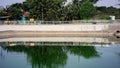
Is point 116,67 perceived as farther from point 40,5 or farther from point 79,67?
point 40,5

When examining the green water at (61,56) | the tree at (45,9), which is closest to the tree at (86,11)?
the tree at (45,9)

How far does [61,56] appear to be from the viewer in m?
22.7

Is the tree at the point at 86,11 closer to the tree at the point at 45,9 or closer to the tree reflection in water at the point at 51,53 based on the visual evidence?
the tree at the point at 45,9

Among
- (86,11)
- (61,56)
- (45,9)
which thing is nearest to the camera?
(61,56)

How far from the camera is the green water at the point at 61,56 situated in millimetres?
A: 18750

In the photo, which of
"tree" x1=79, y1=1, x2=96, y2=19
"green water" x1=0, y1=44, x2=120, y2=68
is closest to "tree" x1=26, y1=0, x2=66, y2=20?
"tree" x1=79, y1=1, x2=96, y2=19

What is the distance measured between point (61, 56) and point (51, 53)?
6.14 feet

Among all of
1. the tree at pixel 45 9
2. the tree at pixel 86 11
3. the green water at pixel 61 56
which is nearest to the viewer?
the green water at pixel 61 56

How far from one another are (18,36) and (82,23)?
9.17m

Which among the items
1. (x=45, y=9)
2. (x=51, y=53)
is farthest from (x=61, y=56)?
(x=45, y=9)

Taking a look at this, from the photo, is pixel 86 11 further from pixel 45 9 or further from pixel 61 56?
pixel 61 56

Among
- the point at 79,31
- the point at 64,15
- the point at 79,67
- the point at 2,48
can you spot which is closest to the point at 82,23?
the point at 79,31

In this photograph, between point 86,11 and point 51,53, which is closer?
point 51,53

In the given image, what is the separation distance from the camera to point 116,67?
17688 millimetres
